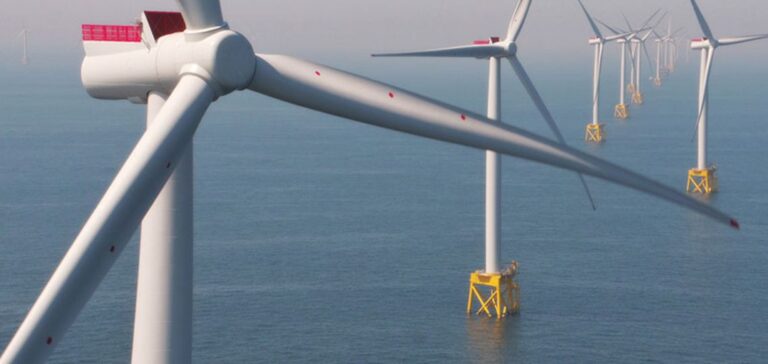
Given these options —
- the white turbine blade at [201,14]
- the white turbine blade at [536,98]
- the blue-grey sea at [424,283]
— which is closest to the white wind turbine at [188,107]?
the white turbine blade at [201,14]

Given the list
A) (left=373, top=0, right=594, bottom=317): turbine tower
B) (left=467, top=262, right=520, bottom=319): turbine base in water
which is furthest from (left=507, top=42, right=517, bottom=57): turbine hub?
(left=467, top=262, right=520, bottom=319): turbine base in water

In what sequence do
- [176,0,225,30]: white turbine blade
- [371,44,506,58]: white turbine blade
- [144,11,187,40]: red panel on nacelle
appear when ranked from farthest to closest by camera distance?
[371,44,506,58]: white turbine blade
[144,11,187,40]: red panel on nacelle
[176,0,225,30]: white turbine blade

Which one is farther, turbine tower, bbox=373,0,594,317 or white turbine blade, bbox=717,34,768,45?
A: white turbine blade, bbox=717,34,768,45

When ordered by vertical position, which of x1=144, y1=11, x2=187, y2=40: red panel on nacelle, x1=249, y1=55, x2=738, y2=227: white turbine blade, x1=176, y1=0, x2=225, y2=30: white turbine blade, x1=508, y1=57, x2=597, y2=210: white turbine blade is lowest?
x1=249, y1=55, x2=738, y2=227: white turbine blade

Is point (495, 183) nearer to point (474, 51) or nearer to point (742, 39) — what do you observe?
point (474, 51)

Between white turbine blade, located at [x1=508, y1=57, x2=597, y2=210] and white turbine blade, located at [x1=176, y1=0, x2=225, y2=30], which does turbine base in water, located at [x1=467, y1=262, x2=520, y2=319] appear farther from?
white turbine blade, located at [x1=176, y1=0, x2=225, y2=30]

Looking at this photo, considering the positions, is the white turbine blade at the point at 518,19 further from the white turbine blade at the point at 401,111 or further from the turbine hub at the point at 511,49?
the white turbine blade at the point at 401,111

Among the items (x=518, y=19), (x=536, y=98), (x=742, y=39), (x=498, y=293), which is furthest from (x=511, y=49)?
(x=742, y=39)
